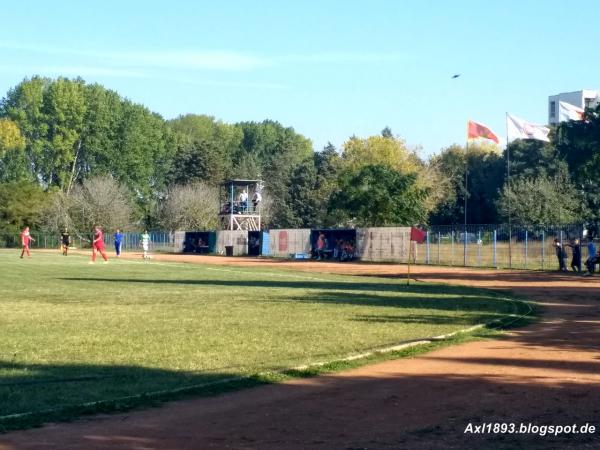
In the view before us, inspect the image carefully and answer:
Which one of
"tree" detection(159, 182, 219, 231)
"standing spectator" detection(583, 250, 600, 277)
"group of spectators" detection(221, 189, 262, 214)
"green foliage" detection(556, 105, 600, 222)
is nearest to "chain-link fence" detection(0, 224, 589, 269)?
"standing spectator" detection(583, 250, 600, 277)

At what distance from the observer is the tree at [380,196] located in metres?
67.4

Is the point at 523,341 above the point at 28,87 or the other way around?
the other way around

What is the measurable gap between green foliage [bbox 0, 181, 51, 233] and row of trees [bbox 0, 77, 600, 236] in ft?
0.37

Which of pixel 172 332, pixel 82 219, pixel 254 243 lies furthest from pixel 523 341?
pixel 82 219

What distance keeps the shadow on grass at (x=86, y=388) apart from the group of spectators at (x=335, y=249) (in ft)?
162

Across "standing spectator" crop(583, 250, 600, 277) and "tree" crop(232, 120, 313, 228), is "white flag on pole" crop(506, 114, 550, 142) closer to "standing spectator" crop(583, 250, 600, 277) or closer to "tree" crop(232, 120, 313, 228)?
"standing spectator" crop(583, 250, 600, 277)

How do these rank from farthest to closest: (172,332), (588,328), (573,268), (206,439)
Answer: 1. (573,268)
2. (588,328)
3. (172,332)
4. (206,439)

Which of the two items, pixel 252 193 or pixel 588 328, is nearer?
pixel 588 328

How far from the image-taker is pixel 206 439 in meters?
9.60

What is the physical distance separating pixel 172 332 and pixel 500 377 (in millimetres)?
7679

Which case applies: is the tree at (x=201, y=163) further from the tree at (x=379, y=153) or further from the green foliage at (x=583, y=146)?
the green foliage at (x=583, y=146)

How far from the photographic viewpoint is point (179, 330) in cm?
1905

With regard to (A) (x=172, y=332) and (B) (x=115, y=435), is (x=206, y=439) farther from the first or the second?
(A) (x=172, y=332)

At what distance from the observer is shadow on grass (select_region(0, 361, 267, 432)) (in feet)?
35.9
